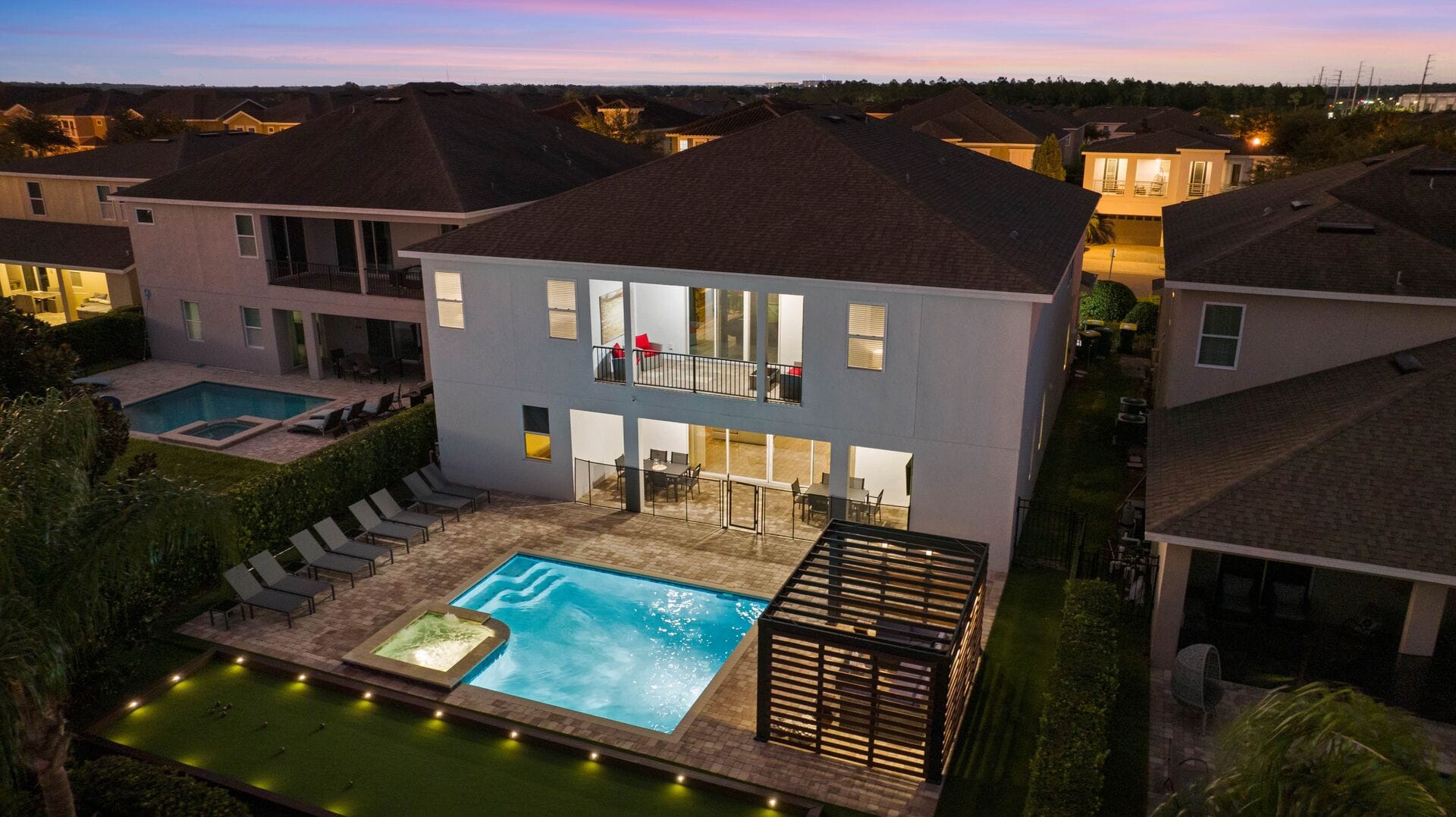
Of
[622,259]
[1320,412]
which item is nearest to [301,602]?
[622,259]

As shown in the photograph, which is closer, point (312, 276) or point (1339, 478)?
point (1339, 478)

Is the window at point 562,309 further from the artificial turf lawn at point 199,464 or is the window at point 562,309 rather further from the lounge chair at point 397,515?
the artificial turf lawn at point 199,464

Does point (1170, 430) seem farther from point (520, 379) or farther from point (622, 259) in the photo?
point (520, 379)

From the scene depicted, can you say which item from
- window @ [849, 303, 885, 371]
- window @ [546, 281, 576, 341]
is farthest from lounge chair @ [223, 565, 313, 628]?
window @ [849, 303, 885, 371]

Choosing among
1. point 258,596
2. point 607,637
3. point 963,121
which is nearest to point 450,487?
point 258,596

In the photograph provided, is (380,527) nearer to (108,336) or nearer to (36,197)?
(108,336)

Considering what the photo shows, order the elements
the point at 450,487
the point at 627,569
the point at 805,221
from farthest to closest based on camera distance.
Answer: the point at 450,487, the point at 805,221, the point at 627,569
